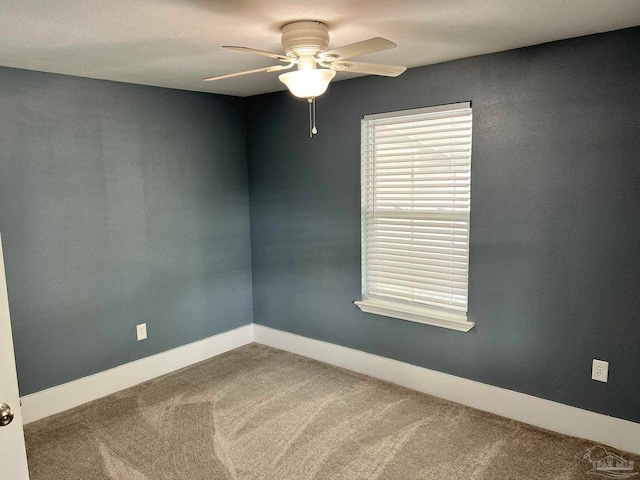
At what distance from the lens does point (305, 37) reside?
2152mm

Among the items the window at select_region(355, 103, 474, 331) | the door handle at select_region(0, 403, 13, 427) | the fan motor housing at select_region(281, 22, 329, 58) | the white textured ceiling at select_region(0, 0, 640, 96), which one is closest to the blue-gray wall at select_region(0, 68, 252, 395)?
the white textured ceiling at select_region(0, 0, 640, 96)

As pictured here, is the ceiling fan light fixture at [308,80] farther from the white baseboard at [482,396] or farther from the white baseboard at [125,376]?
the white baseboard at [125,376]

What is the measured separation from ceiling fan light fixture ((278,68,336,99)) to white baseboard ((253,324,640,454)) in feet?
7.05

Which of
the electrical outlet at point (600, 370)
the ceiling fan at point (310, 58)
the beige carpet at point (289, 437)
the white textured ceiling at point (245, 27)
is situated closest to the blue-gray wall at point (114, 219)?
the white textured ceiling at point (245, 27)

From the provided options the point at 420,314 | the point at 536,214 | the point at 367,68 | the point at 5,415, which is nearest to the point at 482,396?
the point at 420,314

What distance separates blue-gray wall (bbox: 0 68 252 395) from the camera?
3010 millimetres

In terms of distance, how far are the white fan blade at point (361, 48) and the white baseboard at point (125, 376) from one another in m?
2.71

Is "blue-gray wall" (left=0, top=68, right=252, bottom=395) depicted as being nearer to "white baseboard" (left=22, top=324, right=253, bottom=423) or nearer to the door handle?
"white baseboard" (left=22, top=324, right=253, bottom=423)

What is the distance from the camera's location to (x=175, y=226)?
12.6 feet

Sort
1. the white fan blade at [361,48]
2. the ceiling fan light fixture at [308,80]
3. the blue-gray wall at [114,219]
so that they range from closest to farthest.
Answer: the white fan blade at [361,48]
the ceiling fan light fixture at [308,80]
the blue-gray wall at [114,219]

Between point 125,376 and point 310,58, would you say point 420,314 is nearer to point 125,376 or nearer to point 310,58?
point 310,58

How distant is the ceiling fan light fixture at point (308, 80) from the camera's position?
6.88 feet

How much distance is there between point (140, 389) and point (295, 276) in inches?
58.3

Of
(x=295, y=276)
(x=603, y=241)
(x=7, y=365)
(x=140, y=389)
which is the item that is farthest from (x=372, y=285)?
(x=7, y=365)
